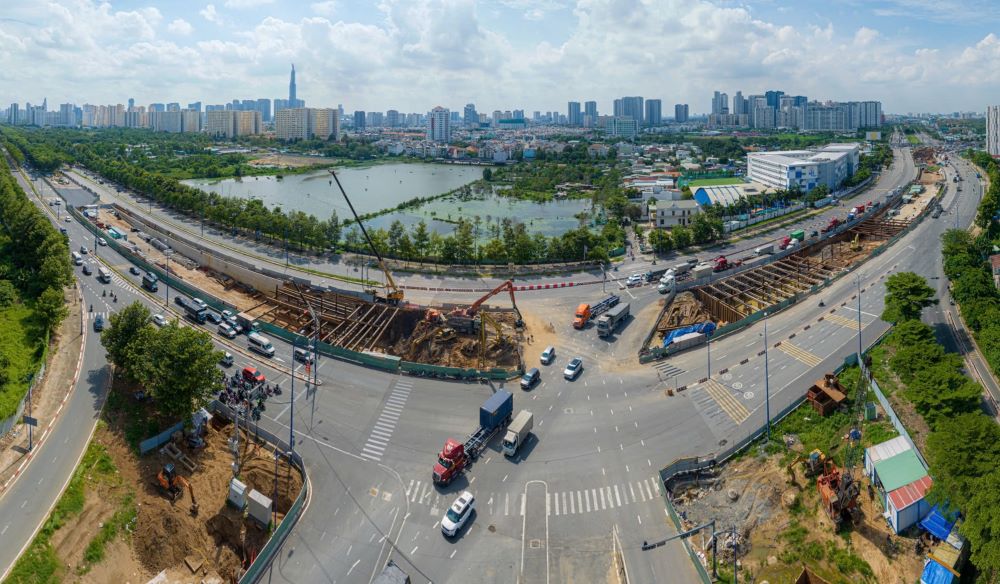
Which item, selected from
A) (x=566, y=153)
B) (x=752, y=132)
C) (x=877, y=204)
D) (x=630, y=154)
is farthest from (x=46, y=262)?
(x=752, y=132)

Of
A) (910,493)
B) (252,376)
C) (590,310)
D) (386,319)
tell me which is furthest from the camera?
(386,319)

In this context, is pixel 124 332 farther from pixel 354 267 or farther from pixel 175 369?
pixel 354 267

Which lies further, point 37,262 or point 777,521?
point 37,262

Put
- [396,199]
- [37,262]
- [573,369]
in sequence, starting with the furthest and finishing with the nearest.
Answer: [396,199] → [37,262] → [573,369]

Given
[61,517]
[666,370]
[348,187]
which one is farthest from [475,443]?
[348,187]

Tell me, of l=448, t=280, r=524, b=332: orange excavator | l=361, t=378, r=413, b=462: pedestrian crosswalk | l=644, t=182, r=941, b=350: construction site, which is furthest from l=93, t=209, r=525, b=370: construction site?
l=644, t=182, r=941, b=350: construction site

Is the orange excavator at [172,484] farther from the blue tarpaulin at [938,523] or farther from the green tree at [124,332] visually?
the blue tarpaulin at [938,523]
